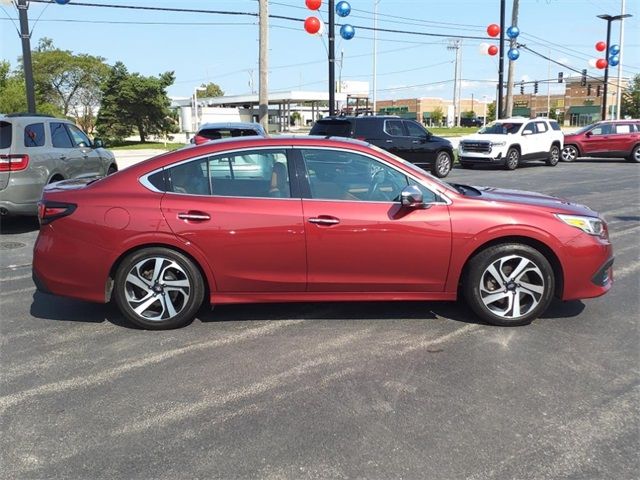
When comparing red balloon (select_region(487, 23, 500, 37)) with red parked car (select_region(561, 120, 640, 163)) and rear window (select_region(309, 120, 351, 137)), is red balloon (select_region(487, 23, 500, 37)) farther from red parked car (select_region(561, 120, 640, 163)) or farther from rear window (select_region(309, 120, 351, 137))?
rear window (select_region(309, 120, 351, 137))

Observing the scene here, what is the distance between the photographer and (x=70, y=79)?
4706cm

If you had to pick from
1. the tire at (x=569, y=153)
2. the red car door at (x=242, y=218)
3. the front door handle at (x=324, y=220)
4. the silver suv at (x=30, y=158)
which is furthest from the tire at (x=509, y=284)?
the tire at (x=569, y=153)

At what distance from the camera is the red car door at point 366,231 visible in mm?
4488

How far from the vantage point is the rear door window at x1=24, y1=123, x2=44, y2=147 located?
28.1 ft

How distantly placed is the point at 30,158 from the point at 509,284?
710 cm

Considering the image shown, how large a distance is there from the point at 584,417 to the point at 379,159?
2.38m

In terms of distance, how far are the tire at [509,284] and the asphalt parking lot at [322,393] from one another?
146 millimetres

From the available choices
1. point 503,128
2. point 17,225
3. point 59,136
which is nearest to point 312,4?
point 59,136

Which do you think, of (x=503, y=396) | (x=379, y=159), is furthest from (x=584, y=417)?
(x=379, y=159)

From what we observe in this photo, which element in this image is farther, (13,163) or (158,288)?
(13,163)

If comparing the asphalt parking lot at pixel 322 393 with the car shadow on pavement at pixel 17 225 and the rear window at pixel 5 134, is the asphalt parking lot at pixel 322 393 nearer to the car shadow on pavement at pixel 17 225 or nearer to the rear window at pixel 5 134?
the rear window at pixel 5 134

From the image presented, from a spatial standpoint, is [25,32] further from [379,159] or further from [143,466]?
[143,466]

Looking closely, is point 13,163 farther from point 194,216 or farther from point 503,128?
point 503,128

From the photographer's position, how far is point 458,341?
173 inches
